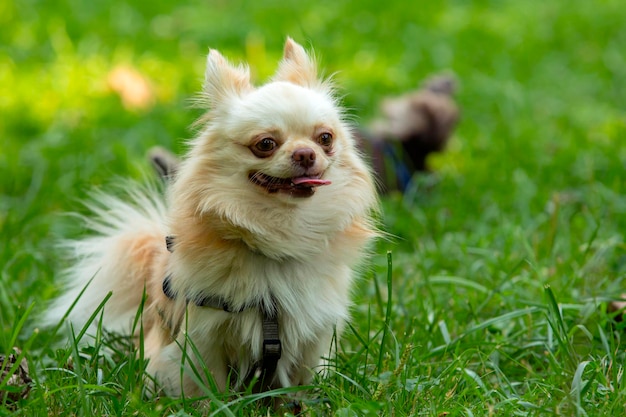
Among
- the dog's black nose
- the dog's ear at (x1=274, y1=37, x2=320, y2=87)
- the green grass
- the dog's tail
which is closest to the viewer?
the dog's black nose

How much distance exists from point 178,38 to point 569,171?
13.1 ft

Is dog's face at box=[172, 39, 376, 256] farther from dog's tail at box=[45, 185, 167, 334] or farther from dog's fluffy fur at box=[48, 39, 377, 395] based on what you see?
dog's tail at box=[45, 185, 167, 334]

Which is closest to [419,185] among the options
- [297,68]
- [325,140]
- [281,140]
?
[297,68]

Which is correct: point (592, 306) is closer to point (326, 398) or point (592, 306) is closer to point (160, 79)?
point (326, 398)

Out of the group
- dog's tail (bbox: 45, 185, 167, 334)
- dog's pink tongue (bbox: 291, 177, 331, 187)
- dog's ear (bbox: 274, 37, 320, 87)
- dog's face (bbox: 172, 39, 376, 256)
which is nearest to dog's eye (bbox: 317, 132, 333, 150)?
dog's face (bbox: 172, 39, 376, 256)

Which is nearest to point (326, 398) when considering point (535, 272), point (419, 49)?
Answer: point (535, 272)

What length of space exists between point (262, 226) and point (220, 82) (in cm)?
55

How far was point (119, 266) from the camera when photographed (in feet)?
11.7

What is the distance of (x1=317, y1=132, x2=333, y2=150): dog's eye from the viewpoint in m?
2.93

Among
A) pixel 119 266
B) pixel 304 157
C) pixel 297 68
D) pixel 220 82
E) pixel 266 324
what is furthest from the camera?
pixel 119 266

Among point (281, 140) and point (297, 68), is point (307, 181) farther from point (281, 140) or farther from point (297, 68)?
point (297, 68)

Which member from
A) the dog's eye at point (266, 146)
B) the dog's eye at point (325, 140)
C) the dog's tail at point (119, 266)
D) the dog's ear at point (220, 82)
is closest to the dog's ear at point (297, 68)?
the dog's ear at point (220, 82)

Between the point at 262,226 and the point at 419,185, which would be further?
the point at 419,185

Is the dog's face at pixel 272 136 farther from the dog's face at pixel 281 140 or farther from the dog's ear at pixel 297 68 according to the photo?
the dog's ear at pixel 297 68
